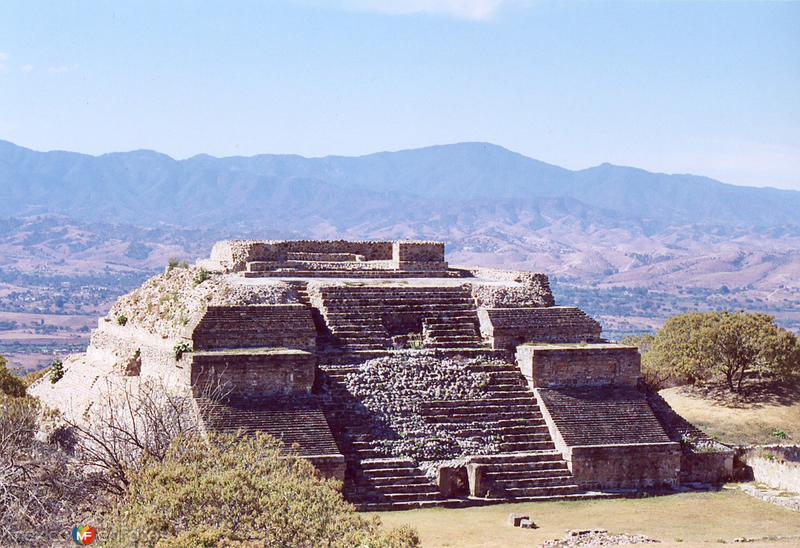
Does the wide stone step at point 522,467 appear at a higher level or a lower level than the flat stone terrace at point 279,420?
lower

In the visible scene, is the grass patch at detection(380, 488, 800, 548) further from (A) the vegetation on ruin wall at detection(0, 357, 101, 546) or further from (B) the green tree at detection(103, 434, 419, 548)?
(A) the vegetation on ruin wall at detection(0, 357, 101, 546)

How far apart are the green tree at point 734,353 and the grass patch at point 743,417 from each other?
1.04 metres

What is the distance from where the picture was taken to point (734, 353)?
41406 mm

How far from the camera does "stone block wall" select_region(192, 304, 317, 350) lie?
86.9ft

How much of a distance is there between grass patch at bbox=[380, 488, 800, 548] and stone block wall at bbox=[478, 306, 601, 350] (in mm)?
4948

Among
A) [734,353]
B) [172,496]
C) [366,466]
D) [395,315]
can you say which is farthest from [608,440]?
[734,353]

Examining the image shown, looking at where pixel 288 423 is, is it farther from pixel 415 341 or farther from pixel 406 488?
pixel 415 341

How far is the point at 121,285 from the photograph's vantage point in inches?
7525

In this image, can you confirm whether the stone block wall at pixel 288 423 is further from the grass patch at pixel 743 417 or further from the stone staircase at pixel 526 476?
the grass patch at pixel 743 417

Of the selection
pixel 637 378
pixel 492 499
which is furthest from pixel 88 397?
pixel 637 378

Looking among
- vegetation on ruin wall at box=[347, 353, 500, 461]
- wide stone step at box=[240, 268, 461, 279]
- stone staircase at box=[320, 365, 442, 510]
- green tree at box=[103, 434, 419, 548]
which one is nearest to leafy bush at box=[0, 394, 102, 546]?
green tree at box=[103, 434, 419, 548]

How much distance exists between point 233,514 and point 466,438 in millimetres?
10811

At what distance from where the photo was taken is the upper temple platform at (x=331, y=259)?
1248 inches

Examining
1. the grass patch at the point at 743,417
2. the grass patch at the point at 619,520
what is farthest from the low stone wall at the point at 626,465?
the grass patch at the point at 743,417
